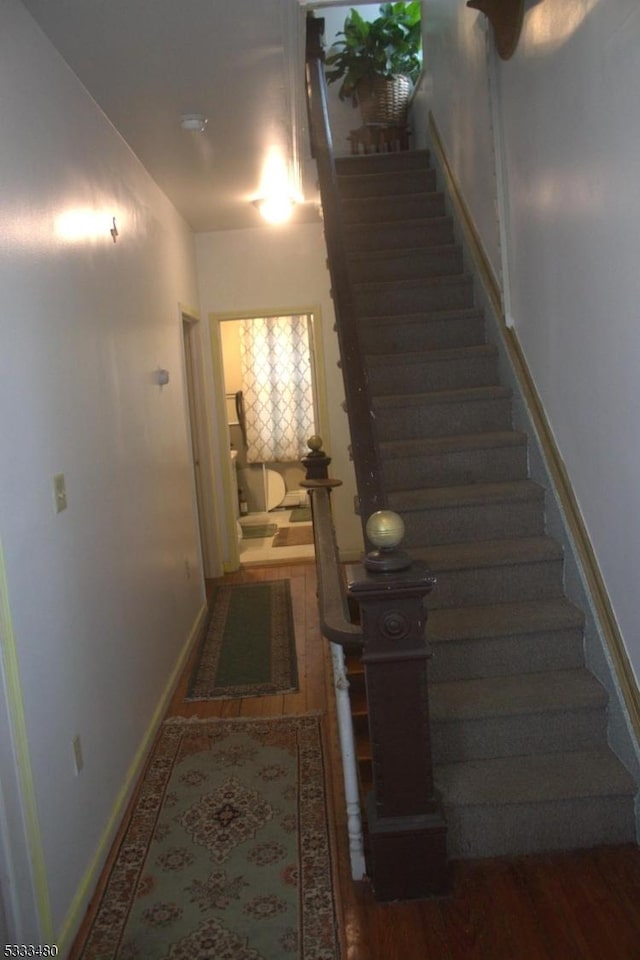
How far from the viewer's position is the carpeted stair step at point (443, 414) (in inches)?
146

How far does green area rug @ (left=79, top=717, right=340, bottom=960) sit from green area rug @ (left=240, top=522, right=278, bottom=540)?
414 centimetres

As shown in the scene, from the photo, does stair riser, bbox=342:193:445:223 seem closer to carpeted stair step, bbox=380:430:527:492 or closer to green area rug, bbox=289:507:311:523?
carpeted stair step, bbox=380:430:527:492

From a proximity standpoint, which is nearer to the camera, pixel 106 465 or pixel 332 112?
pixel 106 465

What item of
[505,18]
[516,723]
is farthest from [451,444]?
[505,18]

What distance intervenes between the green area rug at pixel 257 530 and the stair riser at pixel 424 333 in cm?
372

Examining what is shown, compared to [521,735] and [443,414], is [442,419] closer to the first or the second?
[443,414]

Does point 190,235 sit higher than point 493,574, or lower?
higher

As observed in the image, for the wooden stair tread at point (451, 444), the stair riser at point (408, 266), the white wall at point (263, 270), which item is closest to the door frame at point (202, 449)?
the white wall at point (263, 270)

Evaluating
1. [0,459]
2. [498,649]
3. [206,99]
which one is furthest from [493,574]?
[206,99]

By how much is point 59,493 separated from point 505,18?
2.51m

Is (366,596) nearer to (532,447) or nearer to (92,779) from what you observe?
(92,779)

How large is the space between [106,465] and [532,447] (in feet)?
5.76

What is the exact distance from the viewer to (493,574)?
10.0 ft

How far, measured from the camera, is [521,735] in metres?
2.64
